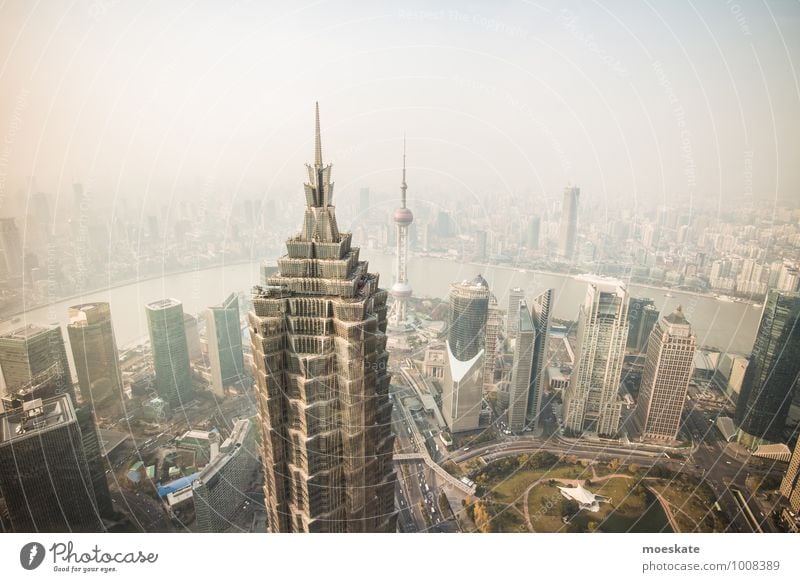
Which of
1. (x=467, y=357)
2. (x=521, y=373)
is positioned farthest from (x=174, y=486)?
(x=521, y=373)

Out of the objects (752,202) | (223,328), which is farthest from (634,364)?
(223,328)

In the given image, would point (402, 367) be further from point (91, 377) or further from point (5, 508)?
point (5, 508)

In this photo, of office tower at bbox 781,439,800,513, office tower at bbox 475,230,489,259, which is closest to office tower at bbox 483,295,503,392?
office tower at bbox 475,230,489,259

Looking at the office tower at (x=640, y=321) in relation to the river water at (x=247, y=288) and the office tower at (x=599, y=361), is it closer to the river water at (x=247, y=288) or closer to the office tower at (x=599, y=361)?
the river water at (x=247, y=288)

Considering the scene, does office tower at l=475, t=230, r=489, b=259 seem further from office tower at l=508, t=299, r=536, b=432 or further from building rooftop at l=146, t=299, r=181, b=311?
building rooftop at l=146, t=299, r=181, b=311
